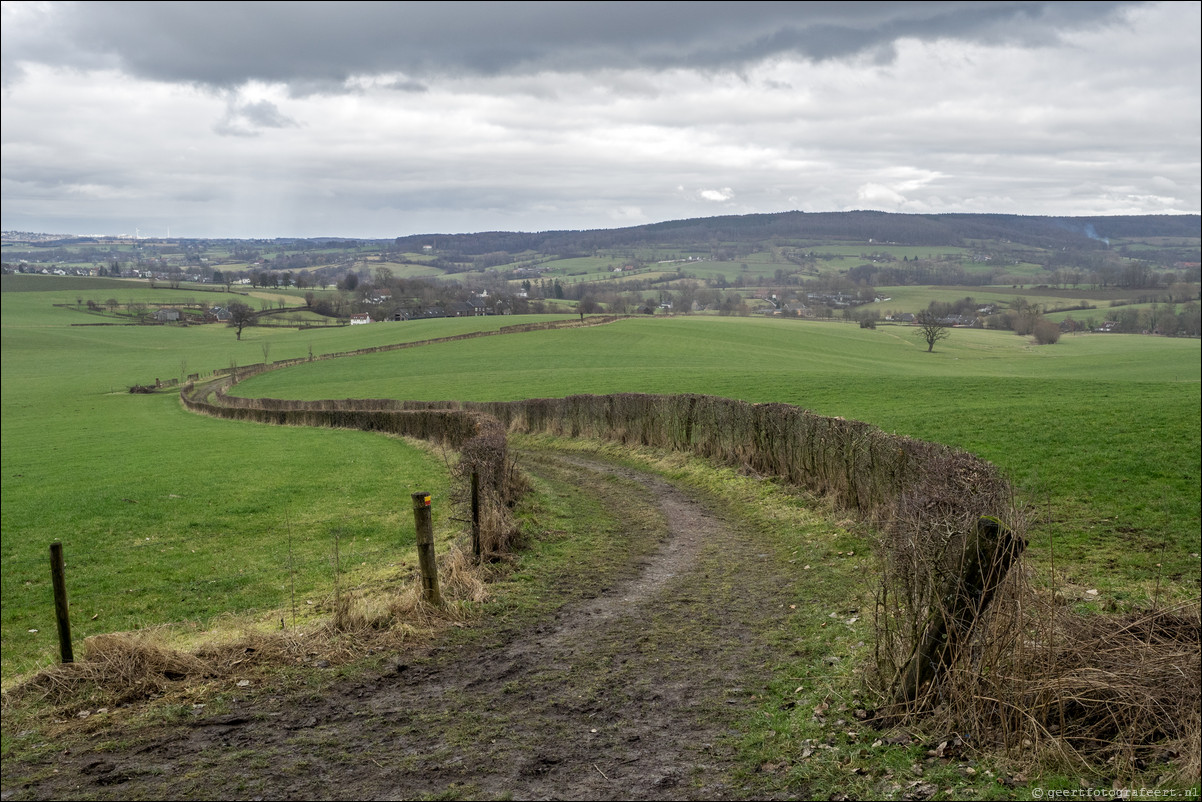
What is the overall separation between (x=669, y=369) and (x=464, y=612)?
50514mm

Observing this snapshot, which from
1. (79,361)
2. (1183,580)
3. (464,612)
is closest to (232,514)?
(464,612)

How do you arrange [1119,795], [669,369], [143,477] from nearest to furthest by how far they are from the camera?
[1119,795], [143,477], [669,369]

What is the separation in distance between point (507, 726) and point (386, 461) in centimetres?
2329

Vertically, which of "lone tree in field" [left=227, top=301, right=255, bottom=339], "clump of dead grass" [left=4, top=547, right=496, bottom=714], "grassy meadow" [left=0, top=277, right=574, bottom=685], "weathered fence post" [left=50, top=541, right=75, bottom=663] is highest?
"lone tree in field" [left=227, top=301, right=255, bottom=339]

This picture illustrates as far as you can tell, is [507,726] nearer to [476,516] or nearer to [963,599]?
[963,599]

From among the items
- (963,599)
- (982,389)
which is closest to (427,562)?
(963,599)

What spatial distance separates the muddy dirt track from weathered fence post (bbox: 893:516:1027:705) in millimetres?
1490

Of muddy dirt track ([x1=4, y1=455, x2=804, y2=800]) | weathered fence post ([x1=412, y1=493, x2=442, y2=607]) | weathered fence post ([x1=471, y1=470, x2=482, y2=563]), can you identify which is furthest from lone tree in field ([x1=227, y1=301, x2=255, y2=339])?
muddy dirt track ([x1=4, y1=455, x2=804, y2=800])

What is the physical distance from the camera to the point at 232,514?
21.6 meters

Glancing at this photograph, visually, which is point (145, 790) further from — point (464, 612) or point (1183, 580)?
point (1183, 580)

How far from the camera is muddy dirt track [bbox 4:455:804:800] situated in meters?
6.22

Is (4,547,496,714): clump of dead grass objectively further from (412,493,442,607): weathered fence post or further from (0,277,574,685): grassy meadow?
(0,277,574,685): grassy meadow

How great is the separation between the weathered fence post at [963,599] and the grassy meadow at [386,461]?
0.42m

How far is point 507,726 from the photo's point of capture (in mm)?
7148
